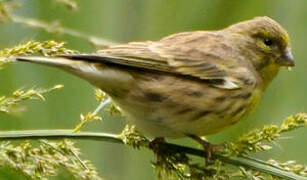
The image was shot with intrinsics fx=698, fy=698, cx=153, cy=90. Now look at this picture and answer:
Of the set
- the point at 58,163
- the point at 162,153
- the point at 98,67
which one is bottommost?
the point at 58,163

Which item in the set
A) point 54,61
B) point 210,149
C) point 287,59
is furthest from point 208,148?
point 287,59

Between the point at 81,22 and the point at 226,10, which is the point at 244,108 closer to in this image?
the point at 226,10

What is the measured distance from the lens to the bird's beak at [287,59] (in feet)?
10.2

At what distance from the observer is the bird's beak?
311 cm

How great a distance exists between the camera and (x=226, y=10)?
12.3 ft

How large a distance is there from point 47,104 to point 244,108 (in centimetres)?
114

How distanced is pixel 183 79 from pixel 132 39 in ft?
3.59

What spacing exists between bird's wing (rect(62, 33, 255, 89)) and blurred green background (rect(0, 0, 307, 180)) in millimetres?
565

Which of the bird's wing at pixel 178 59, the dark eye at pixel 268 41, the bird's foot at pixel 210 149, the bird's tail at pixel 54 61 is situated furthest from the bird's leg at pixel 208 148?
the dark eye at pixel 268 41

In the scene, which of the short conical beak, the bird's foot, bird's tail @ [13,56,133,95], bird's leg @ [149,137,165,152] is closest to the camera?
bird's tail @ [13,56,133,95]

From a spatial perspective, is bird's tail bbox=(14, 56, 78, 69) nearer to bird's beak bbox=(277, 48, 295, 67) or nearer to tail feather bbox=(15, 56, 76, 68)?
tail feather bbox=(15, 56, 76, 68)

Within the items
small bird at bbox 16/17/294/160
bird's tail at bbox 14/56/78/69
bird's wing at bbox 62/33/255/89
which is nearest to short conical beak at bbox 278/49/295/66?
small bird at bbox 16/17/294/160

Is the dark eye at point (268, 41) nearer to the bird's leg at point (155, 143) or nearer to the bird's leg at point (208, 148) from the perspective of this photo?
the bird's leg at point (208, 148)

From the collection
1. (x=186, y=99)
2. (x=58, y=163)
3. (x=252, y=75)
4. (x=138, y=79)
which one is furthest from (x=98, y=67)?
(x=252, y=75)
